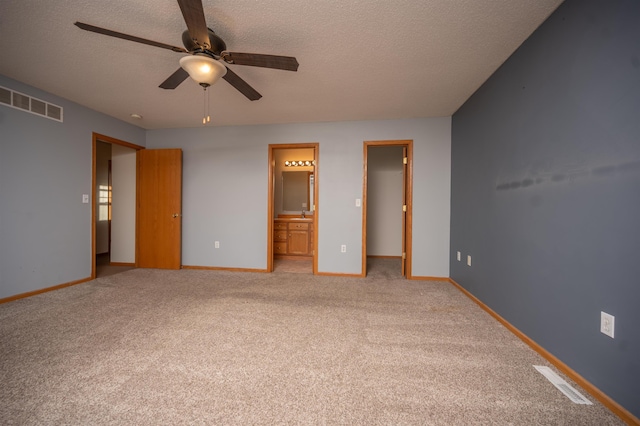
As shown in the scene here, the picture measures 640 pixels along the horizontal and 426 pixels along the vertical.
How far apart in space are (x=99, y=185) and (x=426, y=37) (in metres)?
6.72

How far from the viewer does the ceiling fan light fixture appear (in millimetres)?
1726

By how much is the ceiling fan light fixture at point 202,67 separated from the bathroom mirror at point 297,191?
398 centimetres

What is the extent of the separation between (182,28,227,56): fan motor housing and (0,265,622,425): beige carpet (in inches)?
84.4

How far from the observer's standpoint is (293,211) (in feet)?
19.4

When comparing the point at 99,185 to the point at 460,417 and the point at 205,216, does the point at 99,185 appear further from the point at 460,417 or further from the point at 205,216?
the point at 460,417

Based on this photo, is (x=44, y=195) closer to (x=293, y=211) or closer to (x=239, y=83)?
(x=239, y=83)

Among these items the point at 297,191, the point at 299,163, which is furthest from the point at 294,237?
the point at 299,163

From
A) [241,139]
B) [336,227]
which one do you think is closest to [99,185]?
[241,139]

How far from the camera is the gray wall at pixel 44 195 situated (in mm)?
Answer: 2730

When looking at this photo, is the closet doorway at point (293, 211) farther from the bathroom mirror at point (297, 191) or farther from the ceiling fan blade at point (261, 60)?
the ceiling fan blade at point (261, 60)

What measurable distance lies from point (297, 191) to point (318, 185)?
1982mm

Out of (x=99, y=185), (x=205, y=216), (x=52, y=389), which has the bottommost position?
(x=52, y=389)

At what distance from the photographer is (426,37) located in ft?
6.53

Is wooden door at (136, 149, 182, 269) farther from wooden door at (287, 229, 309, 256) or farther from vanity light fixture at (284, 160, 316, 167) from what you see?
vanity light fixture at (284, 160, 316, 167)
